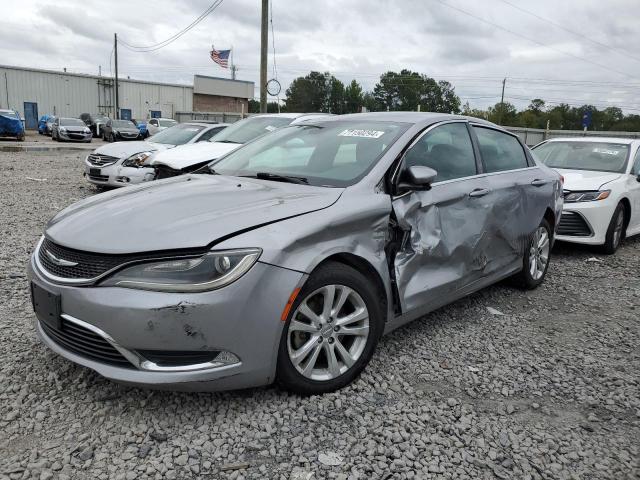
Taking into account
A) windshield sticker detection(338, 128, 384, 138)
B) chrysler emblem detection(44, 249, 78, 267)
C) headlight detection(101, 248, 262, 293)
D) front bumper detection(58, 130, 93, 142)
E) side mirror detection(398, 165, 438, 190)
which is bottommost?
front bumper detection(58, 130, 93, 142)

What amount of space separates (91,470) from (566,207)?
239 inches

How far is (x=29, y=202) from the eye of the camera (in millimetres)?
8523

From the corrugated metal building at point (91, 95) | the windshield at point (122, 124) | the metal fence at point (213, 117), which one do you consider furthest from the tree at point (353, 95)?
the windshield at point (122, 124)

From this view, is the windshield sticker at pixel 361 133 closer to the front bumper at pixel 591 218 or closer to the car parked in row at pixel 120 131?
the front bumper at pixel 591 218

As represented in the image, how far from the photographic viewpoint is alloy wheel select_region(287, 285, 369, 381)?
271 centimetres

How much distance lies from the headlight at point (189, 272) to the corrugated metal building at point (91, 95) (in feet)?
128

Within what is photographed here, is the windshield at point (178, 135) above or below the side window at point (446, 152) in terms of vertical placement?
below

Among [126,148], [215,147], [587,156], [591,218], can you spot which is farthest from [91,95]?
[591,218]

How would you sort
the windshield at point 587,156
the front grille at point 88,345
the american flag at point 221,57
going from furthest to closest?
the american flag at point 221,57
the windshield at point 587,156
the front grille at point 88,345

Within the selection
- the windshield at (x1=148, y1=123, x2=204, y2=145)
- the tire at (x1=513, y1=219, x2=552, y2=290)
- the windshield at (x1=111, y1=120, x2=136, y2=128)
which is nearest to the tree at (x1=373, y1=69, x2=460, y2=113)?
the windshield at (x1=111, y1=120, x2=136, y2=128)

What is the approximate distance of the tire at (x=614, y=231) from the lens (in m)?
6.61

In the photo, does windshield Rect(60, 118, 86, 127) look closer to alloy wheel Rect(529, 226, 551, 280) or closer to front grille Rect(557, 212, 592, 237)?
front grille Rect(557, 212, 592, 237)

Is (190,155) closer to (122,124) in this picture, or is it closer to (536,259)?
(536,259)

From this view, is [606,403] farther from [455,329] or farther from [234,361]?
[234,361]
